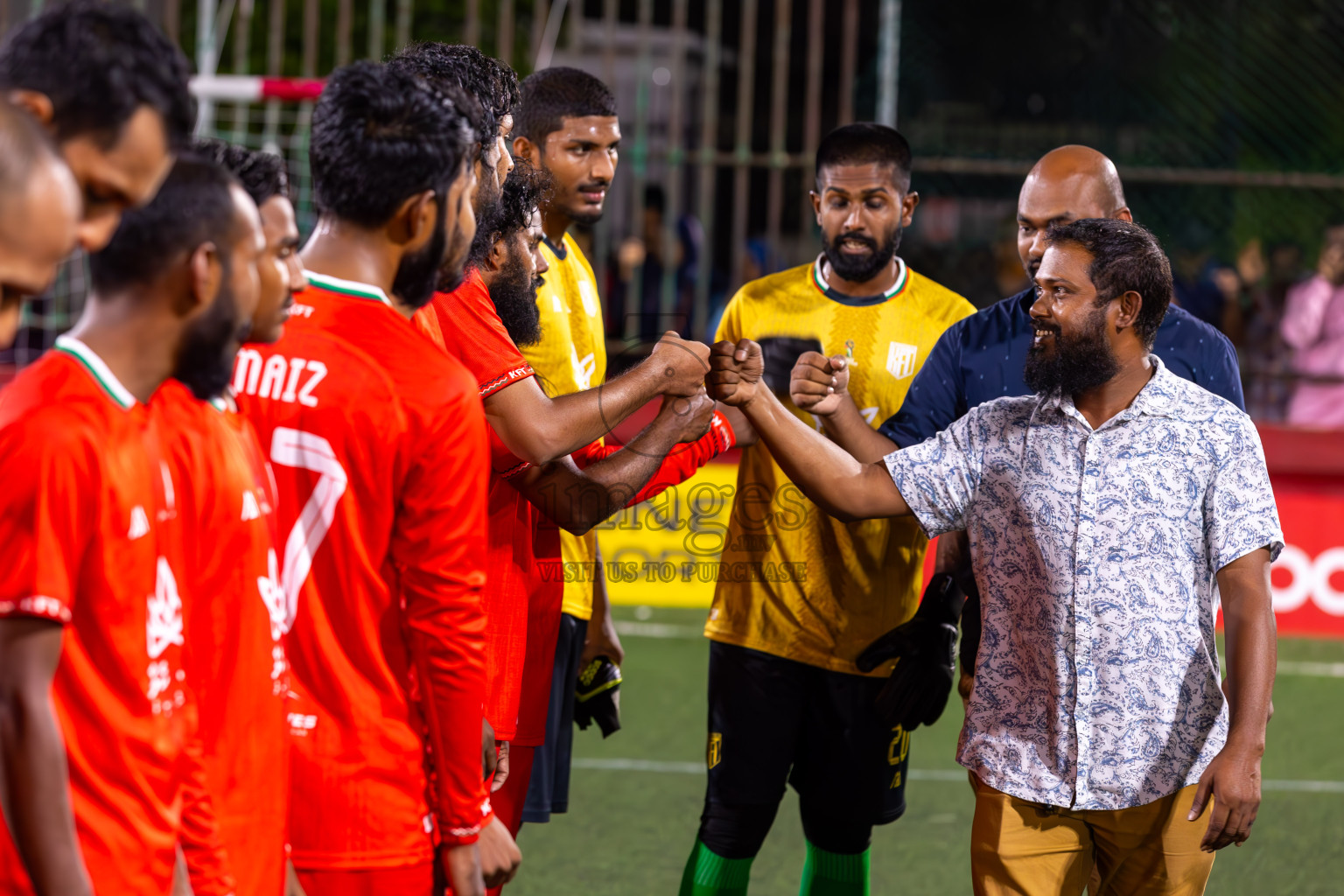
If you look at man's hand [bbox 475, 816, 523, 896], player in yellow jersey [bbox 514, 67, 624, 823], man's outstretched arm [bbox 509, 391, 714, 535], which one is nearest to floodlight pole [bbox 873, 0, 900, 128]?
Answer: player in yellow jersey [bbox 514, 67, 624, 823]

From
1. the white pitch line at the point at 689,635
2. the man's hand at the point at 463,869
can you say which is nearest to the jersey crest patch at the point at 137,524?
the man's hand at the point at 463,869

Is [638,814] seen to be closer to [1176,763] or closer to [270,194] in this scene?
[1176,763]

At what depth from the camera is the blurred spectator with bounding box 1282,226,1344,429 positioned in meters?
9.66

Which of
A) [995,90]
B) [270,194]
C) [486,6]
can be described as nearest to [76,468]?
[270,194]

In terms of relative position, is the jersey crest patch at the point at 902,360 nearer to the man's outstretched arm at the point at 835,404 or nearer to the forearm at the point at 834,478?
the man's outstretched arm at the point at 835,404

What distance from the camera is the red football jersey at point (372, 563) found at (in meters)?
2.21

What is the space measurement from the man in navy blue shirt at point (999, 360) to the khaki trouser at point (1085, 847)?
680 mm

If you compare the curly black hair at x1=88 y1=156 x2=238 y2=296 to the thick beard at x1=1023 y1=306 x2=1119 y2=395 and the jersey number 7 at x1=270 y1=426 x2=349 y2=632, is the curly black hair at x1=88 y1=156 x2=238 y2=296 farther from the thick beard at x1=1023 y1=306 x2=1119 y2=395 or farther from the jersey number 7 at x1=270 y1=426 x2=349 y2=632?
the thick beard at x1=1023 y1=306 x2=1119 y2=395

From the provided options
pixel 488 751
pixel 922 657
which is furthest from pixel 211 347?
pixel 922 657

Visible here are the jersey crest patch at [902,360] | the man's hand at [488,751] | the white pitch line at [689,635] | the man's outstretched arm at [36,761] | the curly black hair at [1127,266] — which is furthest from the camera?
the white pitch line at [689,635]

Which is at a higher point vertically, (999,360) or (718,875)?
(999,360)

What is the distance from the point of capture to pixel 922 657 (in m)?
3.79

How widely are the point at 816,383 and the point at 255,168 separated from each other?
5.51 feet

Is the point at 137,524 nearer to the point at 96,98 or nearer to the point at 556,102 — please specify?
the point at 96,98
